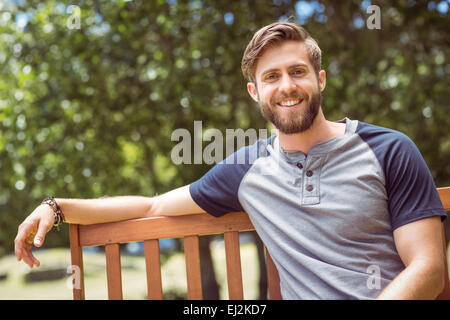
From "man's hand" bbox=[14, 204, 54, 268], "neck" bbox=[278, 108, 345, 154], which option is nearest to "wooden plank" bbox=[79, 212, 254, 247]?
"man's hand" bbox=[14, 204, 54, 268]

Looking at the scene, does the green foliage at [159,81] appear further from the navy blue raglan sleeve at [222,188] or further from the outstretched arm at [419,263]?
the outstretched arm at [419,263]

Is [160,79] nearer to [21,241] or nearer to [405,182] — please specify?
[21,241]

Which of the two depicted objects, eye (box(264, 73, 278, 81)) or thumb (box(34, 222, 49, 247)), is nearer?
thumb (box(34, 222, 49, 247))

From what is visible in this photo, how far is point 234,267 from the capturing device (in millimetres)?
2197

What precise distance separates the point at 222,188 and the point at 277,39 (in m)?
0.76

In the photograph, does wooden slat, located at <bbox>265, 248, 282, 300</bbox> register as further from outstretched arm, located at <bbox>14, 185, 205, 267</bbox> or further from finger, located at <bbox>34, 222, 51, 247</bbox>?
finger, located at <bbox>34, 222, 51, 247</bbox>

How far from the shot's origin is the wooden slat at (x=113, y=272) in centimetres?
227

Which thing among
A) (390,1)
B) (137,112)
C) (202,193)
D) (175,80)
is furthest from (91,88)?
(390,1)

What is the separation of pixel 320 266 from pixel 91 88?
3304mm

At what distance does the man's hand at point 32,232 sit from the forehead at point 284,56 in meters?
1.22

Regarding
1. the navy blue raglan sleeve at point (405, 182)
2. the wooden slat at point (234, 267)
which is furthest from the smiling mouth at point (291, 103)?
the wooden slat at point (234, 267)

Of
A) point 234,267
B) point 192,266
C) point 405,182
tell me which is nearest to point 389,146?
point 405,182

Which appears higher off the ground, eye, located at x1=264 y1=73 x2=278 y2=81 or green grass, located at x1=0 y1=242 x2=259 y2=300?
eye, located at x1=264 y1=73 x2=278 y2=81

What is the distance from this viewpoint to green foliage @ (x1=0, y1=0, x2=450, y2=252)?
429 centimetres
